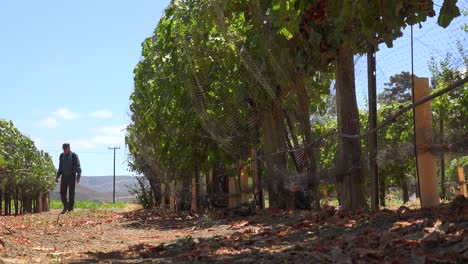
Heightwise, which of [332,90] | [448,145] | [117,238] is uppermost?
[332,90]

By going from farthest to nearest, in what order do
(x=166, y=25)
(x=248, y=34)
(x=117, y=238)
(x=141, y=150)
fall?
(x=141, y=150)
(x=166, y=25)
(x=248, y=34)
(x=117, y=238)

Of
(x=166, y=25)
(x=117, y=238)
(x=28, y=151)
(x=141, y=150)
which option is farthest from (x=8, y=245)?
(x=28, y=151)

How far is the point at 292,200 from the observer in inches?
407

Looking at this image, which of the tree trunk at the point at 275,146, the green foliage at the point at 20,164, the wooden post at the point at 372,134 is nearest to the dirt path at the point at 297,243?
the wooden post at the point at 372,134

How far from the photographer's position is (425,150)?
6879 mm

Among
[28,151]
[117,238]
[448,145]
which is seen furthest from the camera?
[28,151]

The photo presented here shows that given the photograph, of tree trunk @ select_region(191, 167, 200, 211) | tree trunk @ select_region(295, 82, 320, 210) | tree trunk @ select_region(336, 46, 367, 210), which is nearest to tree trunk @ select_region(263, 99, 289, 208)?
tree trunk @ select_region(295, 82, 320, 210)

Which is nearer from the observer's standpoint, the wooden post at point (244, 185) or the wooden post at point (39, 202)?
the wooden post at point (244, 185)

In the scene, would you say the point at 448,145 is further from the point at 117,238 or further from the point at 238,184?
the point at 238,184

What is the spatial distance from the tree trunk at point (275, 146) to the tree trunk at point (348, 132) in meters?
1.74

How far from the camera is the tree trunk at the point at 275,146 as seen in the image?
9.67 meters

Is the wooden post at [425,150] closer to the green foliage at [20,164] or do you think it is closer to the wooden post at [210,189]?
the wooden post at [210,189]

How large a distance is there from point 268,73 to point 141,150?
28.1ft

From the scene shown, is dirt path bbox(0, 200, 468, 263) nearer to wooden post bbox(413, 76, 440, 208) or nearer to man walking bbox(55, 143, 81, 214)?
wooden post bbox(413, 76, 440, 208)
